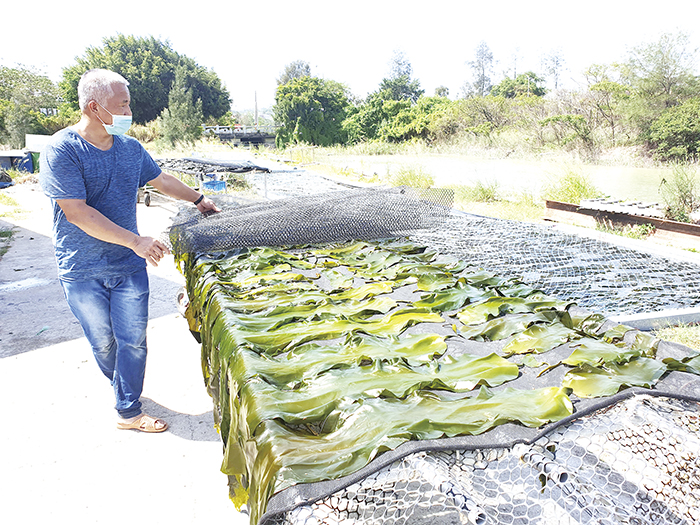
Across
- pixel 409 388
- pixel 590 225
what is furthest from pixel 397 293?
pixel 590 225

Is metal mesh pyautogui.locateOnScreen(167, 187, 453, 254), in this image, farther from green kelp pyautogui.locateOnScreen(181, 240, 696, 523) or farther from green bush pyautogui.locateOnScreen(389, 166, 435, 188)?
green bush pyautogui.locateOnScreen(389, 166, 435, 188)

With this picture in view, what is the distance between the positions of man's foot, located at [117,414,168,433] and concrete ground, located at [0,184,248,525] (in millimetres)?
31

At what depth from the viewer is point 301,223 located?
3.06m

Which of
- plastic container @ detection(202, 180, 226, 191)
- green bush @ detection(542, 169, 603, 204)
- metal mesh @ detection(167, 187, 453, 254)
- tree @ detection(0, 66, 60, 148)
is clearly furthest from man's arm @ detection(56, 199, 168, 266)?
tree @ detection(0, 66, 60, 148)

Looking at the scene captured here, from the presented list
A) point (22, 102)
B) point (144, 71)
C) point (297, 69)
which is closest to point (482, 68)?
point (297, 69)

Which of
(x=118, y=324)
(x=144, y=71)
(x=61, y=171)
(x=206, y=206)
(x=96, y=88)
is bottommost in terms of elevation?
(x=118, y=324)

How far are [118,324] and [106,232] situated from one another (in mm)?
544

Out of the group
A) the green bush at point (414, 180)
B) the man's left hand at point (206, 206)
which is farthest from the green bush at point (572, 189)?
the man's left hand at point (206, 206)

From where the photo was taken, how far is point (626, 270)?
10.6 feet

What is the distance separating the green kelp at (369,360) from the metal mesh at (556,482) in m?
0.06

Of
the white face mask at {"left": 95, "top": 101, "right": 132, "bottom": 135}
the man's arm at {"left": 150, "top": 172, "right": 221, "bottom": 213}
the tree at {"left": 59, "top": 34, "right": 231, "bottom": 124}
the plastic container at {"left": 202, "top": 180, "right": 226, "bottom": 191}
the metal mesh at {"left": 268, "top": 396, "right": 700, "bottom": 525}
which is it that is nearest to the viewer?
the metal mesh at {"left": 268, "top": 396, "right": 700, "bottom": 525}

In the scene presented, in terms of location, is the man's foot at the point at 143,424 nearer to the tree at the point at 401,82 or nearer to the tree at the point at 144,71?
the tree at the point at 144,71

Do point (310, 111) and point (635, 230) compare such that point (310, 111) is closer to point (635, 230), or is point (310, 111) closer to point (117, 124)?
point (635, 230)

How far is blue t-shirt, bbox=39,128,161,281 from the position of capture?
6.39ft
